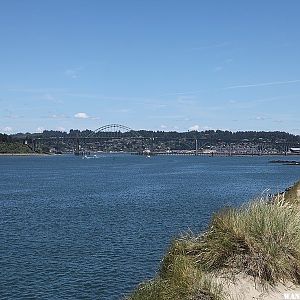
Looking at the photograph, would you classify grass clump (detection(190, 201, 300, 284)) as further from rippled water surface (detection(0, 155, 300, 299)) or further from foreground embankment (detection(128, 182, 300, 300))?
rippled water surface (detection(0, 155, 300, 299))

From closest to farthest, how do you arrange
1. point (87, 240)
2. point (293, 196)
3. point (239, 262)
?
point (239, 262) → point (293, 196) → point (87, 240)

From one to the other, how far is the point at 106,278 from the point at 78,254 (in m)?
5.73

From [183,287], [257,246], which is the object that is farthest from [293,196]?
[183,287]

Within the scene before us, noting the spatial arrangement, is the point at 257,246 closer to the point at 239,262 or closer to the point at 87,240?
the point at 239,262

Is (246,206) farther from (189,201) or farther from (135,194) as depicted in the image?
(135,194)

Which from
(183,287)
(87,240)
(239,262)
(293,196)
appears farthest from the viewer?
(87,240)

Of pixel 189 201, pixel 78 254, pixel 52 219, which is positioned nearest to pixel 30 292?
pixel 78 254

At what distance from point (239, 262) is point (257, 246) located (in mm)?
525

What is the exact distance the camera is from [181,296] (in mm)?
9250

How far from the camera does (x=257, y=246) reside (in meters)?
10.7

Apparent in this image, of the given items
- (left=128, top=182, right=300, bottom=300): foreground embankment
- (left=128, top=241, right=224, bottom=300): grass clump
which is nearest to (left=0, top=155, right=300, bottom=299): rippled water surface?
(left=128, top=182, right=300, bottom=300): foreground embankment

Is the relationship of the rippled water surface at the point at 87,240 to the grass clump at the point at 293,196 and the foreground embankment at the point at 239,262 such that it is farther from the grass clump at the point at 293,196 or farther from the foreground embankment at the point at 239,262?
the foreground embankment at the point at 239,262

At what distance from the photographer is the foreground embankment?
9602mm

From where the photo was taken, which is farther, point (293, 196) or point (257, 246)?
point (293, 196)
